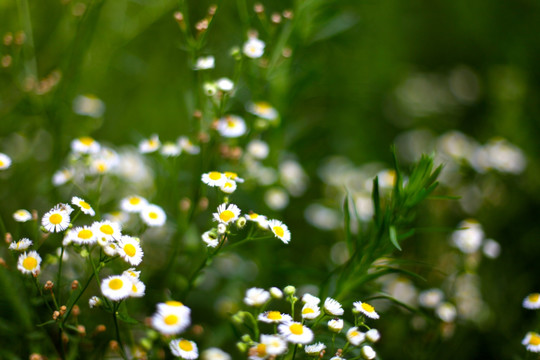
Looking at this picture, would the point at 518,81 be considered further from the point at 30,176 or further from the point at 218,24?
the point at 30,176

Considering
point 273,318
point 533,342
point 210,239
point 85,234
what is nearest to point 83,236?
point 85,234

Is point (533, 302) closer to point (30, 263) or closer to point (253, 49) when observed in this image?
point (253, 49)

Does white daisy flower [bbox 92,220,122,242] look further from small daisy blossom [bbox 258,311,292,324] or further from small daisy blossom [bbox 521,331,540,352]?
small daisy blossom [bbox 521,331,540,352]

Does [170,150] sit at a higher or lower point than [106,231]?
lower

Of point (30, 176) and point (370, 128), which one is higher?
point (30, 176)

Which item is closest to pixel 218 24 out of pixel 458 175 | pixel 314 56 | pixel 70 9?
pixel 314 56

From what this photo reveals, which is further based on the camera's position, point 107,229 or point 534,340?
point 534,340
